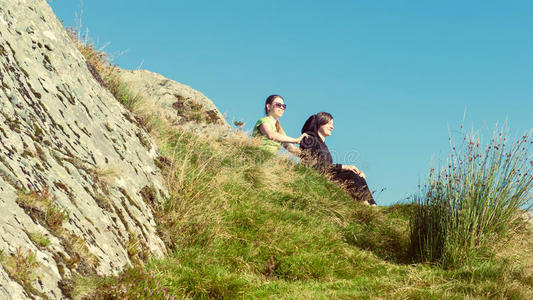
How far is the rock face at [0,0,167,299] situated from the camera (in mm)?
3008

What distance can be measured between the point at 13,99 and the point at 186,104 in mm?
10915

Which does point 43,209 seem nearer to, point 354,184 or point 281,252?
point 281,252

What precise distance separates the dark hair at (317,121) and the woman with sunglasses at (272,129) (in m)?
0.27

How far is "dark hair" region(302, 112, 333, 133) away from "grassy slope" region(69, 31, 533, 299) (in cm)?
268

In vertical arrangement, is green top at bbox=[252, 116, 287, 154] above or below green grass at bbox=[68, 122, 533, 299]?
above

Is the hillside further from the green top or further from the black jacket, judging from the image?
the green top

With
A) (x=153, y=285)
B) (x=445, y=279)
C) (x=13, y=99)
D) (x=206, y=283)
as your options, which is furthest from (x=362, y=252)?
(x=13, y=99)

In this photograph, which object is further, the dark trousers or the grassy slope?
the dark trousers

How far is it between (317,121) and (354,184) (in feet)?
5.54

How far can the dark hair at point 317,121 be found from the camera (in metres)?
10.8

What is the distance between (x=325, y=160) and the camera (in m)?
10.7

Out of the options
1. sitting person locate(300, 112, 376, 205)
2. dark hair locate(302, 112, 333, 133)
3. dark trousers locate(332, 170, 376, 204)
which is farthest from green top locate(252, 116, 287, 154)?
dark trousers locate(332, 170, 376, 204)

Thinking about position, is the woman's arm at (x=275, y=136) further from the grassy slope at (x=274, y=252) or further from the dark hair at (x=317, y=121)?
the grassy slope at (x=274, y=252)

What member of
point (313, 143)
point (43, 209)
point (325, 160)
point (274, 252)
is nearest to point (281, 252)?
point (274, 252)
